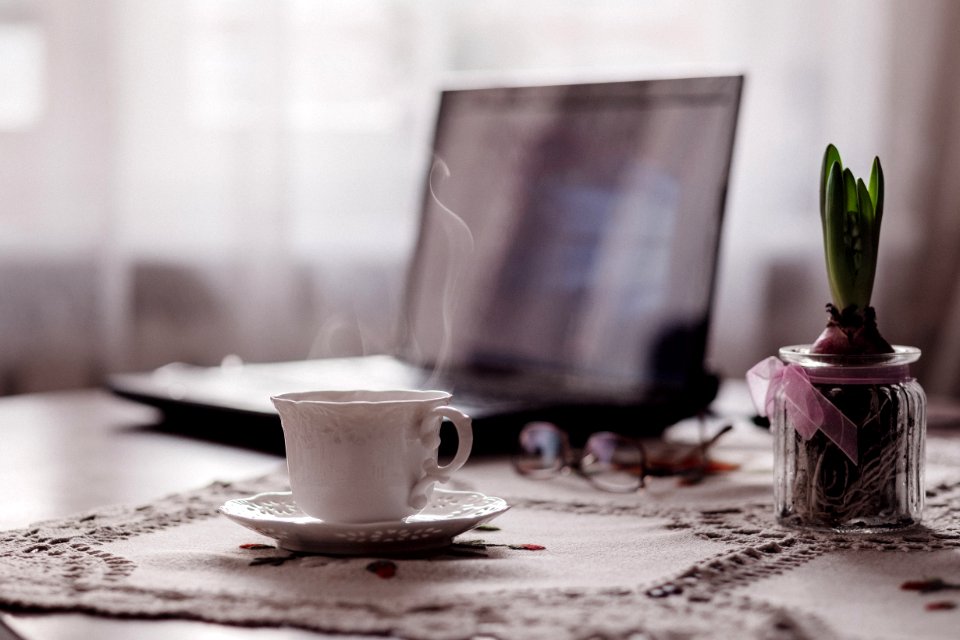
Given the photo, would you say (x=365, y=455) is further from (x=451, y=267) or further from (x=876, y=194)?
(x=451, y=267)

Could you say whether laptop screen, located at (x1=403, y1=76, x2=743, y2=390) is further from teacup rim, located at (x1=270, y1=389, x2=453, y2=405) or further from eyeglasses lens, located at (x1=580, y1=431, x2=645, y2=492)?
teacup rim, located at (x1=270, y1=389, x2=453, y2=405)

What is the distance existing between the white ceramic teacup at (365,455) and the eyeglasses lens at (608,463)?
0.89ft

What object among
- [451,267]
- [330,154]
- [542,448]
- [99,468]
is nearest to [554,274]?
[451,267]

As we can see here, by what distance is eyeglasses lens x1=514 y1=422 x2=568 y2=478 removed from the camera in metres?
1.00

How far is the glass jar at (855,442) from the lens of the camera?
28.3 inches

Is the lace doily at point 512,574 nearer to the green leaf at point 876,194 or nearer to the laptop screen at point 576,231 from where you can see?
the green leaf at point 876,194

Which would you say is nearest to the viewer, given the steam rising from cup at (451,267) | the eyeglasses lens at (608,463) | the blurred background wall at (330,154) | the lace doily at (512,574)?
the lace doily at (512,574)

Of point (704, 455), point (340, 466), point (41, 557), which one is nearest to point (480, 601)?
point (340, 466)

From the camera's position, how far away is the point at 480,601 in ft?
1.88

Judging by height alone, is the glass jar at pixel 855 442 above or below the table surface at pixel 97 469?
above

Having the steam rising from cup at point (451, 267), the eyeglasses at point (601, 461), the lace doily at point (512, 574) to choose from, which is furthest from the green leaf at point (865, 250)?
the steam rising from cup at point (451, 267)

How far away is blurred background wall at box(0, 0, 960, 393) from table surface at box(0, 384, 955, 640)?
54 centimetres

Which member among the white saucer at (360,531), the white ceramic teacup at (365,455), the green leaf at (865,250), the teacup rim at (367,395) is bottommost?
the white saucer at (360,531)

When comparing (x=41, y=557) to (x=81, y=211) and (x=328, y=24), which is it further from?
(x=328, y=24)
